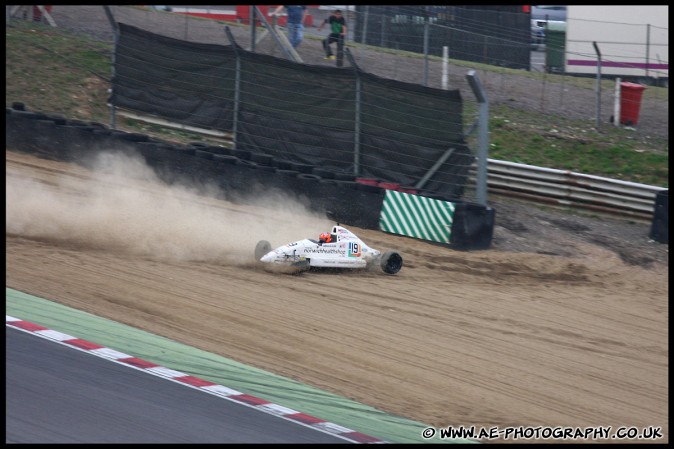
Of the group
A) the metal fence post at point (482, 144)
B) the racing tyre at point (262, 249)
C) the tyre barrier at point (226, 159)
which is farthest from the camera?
the tyre barrier at point (226, 159)

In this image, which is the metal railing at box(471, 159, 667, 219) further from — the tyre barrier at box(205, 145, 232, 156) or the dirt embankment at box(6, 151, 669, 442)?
the tyre barrier at box(205, 145, 232, 156)

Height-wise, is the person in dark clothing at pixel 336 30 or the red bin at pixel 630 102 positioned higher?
the person in dark clothing at pixel 336 30

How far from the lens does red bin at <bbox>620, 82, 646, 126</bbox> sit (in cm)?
2020

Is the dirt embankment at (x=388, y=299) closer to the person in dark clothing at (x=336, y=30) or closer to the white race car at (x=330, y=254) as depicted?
the white race car at (x=330, y=254)

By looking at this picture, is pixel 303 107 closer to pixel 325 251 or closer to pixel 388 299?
pixel 325 251

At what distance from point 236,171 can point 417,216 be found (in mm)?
3191

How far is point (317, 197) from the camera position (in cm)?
1464

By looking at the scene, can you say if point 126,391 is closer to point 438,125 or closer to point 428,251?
point 428,251

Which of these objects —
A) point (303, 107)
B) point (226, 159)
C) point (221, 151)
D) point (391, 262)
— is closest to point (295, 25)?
point (303, 107)

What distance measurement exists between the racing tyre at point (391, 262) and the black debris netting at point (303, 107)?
11.7ft

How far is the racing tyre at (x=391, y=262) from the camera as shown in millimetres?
11930

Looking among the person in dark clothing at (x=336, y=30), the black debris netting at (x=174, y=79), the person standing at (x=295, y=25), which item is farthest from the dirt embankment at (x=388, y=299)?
the person standing at (x=295, y=25)

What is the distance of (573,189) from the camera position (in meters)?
16.5

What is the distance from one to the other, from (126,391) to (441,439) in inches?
101
